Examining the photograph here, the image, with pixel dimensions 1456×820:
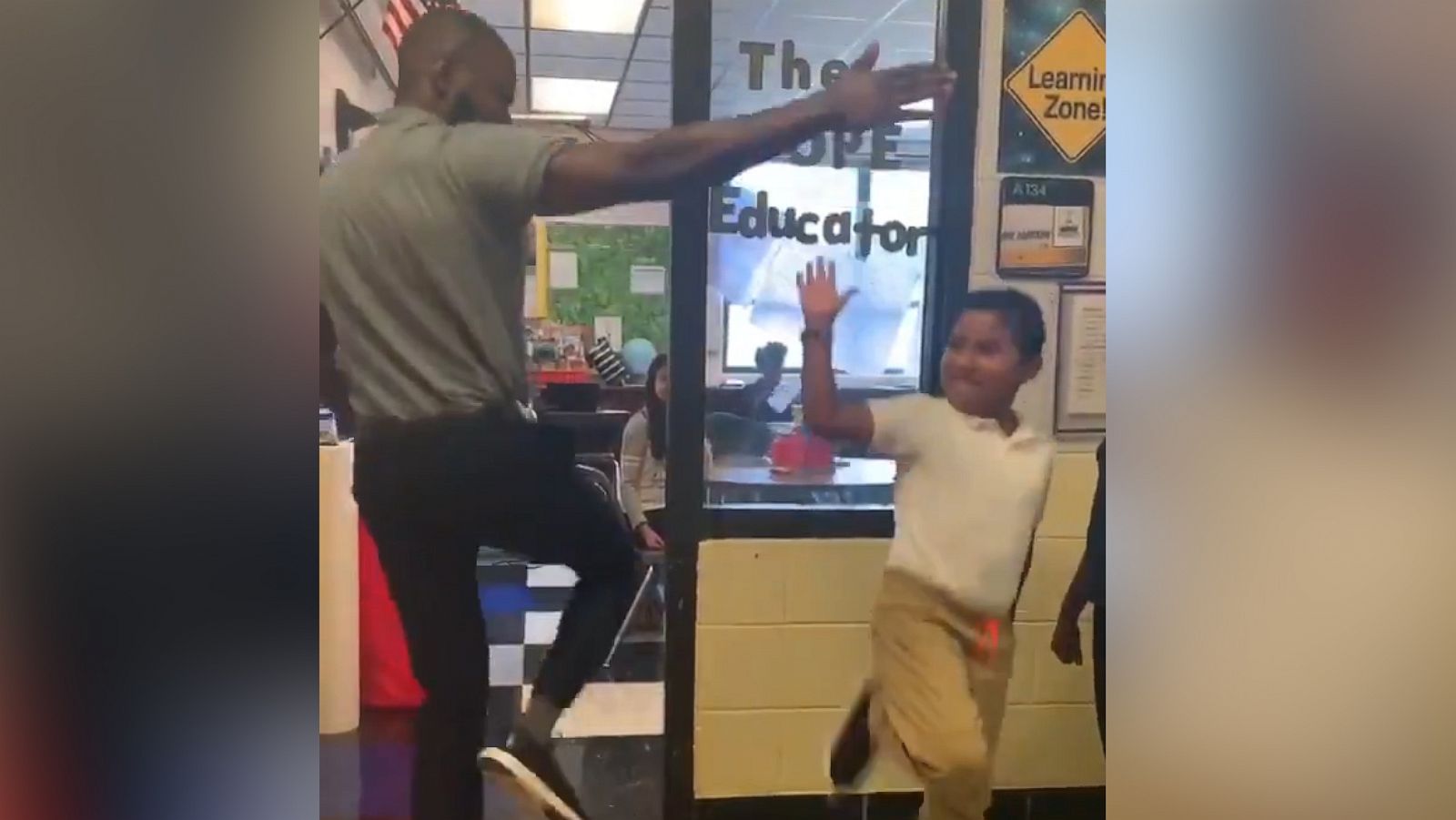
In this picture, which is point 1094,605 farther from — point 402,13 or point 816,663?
point 402,13

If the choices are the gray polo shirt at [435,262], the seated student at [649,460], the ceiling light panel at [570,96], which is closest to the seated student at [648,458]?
the seated student at [649,460]

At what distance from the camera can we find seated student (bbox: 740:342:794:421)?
35.0 inches

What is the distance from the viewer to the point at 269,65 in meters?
0.57

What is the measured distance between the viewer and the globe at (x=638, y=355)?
0.84 meters

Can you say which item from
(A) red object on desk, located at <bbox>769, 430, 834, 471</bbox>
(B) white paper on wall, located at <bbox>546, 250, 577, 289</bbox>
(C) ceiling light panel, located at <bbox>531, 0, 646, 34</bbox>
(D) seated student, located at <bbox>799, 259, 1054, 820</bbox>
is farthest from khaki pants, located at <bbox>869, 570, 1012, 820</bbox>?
(C) ceiling light panel, located at <bbox>531, 0, 646, 34</bbox>

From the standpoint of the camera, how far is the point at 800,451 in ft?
2.97

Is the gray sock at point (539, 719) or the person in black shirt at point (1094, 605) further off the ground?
the person in black shirt at point (1094, 605)

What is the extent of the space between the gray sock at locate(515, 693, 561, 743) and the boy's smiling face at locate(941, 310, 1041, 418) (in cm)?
44

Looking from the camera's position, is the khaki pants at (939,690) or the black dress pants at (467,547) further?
the khaki pants at (939,690)

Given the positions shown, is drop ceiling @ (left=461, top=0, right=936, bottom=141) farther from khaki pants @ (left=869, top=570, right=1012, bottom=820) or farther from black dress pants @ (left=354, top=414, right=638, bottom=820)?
khaki pants @ (left=869, top=570, right=1012, bottom=820)

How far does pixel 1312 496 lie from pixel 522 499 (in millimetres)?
561

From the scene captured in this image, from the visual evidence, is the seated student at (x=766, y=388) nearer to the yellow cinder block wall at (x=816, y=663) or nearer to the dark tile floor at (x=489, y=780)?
the yellow cinder block wall at (x=816, y=663)

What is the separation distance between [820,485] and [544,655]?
11.0 inches

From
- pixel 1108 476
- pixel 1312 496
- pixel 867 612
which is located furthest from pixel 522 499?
pixel 1312 496
